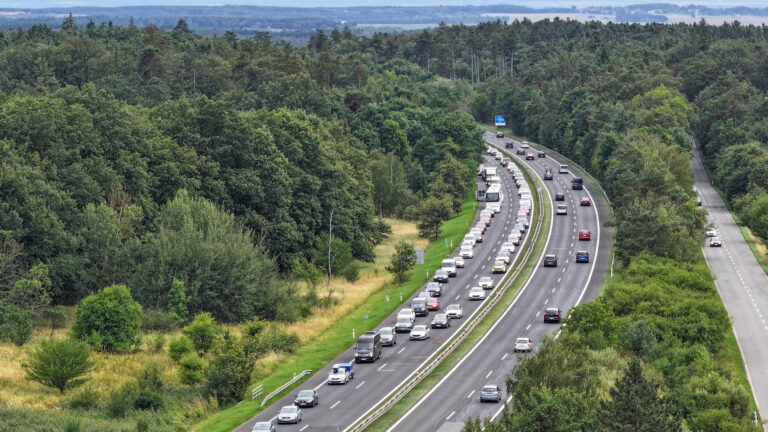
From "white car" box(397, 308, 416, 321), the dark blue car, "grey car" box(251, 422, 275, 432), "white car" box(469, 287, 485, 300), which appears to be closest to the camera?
"grey car" box(251, 422, 275, 432)

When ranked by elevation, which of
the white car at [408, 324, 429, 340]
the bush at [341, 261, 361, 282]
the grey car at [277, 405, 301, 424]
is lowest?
the bush at [341, 261, 361, 282]

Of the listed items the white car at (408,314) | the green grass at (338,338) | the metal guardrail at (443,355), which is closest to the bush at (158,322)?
the green grass at (338,338)

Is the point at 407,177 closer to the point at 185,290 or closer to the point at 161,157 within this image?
the point at 161,157

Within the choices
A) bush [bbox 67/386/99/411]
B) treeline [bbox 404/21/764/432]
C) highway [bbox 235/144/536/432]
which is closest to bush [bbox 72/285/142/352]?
bush [bbox 67/386/99/411]

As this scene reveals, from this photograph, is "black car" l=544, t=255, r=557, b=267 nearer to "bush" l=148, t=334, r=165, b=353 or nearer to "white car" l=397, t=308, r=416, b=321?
"white car" l=397, t=308, r=416, b=321

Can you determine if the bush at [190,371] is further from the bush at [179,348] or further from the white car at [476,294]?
the white car at [476,294]

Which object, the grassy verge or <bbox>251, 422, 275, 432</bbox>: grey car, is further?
the grassy verge
